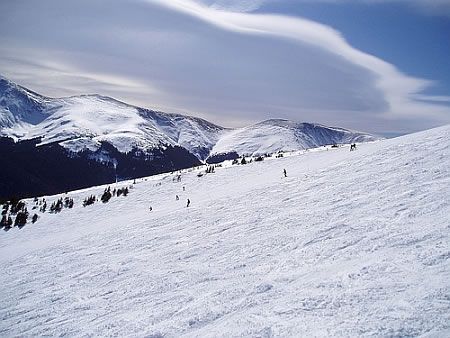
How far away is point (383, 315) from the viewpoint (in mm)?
6070

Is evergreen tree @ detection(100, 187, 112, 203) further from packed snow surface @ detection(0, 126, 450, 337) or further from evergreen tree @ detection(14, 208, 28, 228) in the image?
packed snow surface @ detection(0, 126, 450, 337)

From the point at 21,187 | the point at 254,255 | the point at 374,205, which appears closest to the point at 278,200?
the point at 374,205

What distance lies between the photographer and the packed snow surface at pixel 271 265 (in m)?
6.69

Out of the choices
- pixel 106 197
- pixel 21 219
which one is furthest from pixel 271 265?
pixel 21 219

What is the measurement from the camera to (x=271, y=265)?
9.62 meters

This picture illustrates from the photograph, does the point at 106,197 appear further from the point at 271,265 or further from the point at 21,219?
the point at 271,265

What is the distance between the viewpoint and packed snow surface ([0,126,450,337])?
6.69 meters

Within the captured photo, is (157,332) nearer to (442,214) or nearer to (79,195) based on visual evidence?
(442,214)

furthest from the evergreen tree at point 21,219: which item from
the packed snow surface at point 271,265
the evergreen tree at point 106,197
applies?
the packed snow surface at point 271,265

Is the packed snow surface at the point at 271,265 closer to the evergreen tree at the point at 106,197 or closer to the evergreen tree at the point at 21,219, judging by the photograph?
the evergreen tree at the point at 21,219

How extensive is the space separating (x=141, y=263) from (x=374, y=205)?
7.93 metres

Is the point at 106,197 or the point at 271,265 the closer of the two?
the point at 271,265

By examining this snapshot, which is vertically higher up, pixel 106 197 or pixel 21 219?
pixel 106 197

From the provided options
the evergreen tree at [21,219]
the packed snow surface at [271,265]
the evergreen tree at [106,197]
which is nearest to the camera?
the packed snow surface at [271,265]
